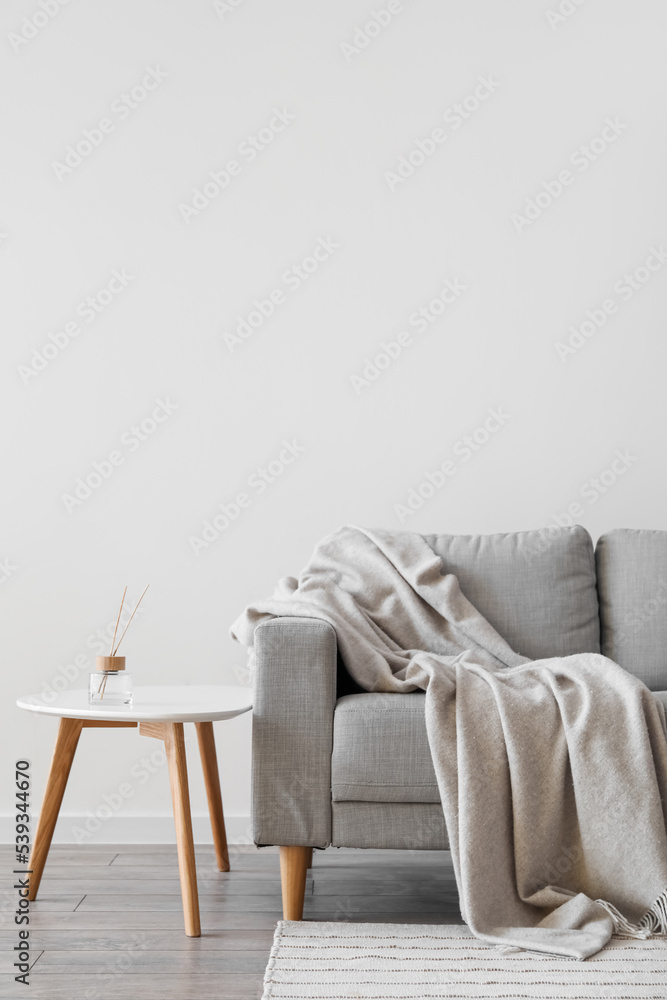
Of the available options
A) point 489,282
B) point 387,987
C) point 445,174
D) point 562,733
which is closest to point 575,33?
point 445,174

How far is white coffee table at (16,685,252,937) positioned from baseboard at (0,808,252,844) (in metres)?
0.32

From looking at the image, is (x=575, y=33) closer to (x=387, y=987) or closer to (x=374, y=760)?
(x=374, y=760)

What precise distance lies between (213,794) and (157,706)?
0.49 m

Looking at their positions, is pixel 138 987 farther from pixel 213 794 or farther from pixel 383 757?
pixel 213 794

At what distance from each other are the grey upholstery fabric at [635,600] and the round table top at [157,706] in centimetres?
98

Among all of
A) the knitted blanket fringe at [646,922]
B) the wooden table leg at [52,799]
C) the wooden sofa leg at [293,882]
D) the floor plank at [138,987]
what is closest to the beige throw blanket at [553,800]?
the knitted blanket fringe at [646,922]

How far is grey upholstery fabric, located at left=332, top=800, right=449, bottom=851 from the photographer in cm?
177

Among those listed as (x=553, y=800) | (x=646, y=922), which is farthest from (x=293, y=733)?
(x=646, y=922)

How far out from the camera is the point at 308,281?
8.93 feet

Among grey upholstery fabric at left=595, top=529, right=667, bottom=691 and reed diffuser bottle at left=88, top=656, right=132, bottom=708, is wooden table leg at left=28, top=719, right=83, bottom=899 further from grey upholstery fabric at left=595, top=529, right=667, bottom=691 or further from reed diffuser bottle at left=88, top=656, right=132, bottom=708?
grey upholstery fabric at left=595, top=529, right=667, bottom=691

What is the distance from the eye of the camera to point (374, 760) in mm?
1781

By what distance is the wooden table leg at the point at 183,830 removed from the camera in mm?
1750

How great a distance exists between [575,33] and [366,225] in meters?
0.88

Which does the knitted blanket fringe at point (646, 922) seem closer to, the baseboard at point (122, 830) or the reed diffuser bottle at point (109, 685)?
the reed diffuser bottle at point (109, 685)
